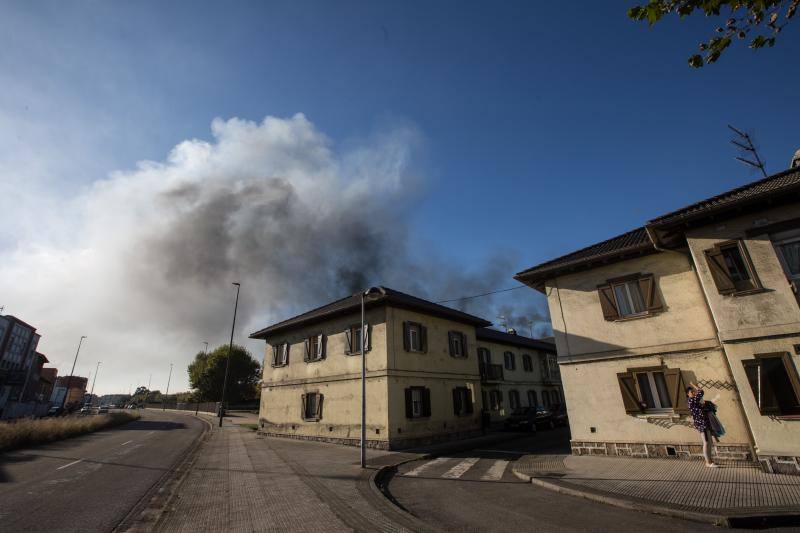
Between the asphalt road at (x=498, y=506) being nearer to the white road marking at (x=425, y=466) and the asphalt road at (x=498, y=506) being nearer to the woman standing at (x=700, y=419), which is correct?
the white road marking at (x=425, y=466)

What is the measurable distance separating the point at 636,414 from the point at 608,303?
12.5ft

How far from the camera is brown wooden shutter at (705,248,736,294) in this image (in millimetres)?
9828

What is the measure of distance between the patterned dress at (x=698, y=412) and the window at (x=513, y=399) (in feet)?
61.6

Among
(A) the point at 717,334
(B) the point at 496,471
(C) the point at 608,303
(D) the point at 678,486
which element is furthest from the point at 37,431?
(A) the point at 717,334

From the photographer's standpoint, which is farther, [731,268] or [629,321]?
[629,321]

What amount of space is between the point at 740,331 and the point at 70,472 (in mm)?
20406

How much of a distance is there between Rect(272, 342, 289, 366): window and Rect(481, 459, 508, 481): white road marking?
15679 millimetres

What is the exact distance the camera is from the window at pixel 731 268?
9.69 metres

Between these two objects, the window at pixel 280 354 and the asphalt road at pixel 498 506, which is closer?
the asphalt road at pixel 498 506

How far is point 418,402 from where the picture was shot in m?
18.1

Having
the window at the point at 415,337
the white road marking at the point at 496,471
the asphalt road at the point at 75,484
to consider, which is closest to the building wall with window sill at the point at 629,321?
the white road marking at the point at 496,471

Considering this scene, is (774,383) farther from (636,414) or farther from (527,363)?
(527,363)

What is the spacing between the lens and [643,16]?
4.51 meters

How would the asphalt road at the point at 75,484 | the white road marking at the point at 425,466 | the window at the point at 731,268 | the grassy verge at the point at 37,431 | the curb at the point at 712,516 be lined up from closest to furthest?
the curb at the point at 712,516 → the asphalt road at the point at 75,484 → the window at the point at 731,268 → the white road marking at the point at 425,466 → the grassy verge at the point at 37,431
